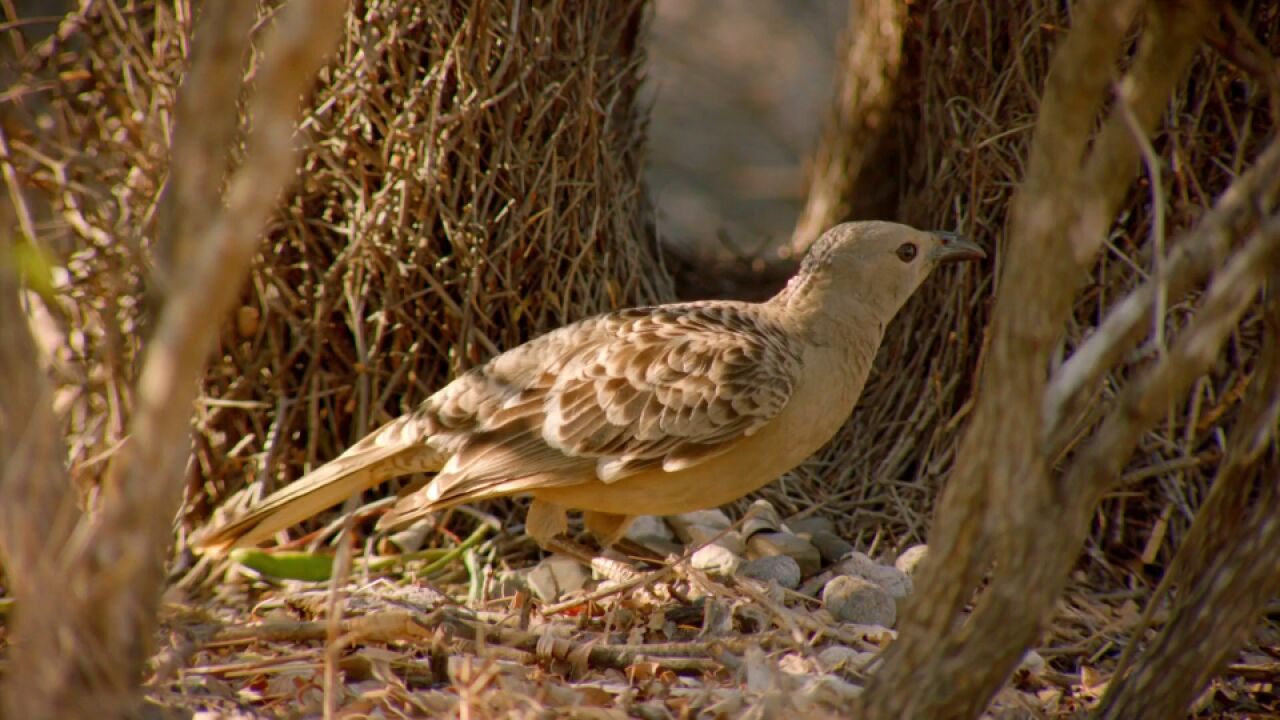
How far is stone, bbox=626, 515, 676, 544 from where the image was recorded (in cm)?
441

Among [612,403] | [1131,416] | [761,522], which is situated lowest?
[761,522]

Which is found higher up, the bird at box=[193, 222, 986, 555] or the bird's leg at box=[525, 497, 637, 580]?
the bird at box=[193, 222, 986, 555]

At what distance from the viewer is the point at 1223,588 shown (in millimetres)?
2414

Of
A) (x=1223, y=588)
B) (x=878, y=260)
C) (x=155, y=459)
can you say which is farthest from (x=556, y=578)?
(x=155, y=459)

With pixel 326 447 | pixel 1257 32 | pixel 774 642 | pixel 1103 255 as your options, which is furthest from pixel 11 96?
pixel 1257 32

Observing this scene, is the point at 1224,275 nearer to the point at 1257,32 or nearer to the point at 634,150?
the point at 1257,32

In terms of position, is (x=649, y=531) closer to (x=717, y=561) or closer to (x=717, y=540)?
(x=717, y=540)

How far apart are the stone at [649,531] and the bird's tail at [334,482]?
89cm

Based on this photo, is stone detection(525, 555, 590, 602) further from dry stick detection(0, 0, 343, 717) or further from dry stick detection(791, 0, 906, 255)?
dry stick detection(791, 0, 906, 255)

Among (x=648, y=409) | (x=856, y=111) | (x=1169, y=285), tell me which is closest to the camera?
(x=1169, y=285)

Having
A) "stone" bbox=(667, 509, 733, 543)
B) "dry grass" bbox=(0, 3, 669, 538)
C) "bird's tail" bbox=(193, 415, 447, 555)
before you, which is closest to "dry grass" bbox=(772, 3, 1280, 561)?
"stone" bbox=(667, 509, 733, 543)

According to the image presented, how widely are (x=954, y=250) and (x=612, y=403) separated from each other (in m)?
1.19

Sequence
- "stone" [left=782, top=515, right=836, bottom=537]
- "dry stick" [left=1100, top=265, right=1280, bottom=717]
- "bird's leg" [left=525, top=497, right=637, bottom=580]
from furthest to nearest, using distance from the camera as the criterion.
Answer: "stone" [left=782, top=515, right=836, bottom=537]
"bird's leg" [left=525, top=497, right=637, bottom=580]
"dry stick" [left=1100, top=265, right=1280, bottom=717]

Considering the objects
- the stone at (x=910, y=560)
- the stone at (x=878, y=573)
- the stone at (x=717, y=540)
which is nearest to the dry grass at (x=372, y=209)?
the stone at (x=717, y=540)
